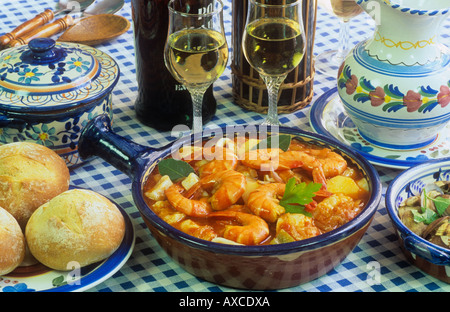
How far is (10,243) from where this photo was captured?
144cm

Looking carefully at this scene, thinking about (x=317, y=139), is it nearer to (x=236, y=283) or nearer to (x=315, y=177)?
(x=315, y=177)

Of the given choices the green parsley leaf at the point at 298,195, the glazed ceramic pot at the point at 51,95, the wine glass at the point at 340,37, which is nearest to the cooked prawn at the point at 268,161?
the green parsley leaf at the point at 298,195

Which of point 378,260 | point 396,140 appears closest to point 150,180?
point 378,260

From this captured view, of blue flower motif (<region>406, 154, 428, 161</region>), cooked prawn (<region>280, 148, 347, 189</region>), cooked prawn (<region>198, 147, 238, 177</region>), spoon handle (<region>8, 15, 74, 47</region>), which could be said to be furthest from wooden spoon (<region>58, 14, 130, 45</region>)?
blue flower motif (<region>406, 154, 428, 161</region>)

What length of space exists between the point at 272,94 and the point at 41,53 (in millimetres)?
622

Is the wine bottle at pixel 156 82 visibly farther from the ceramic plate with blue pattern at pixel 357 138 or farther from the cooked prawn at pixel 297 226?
the cooked prawn at pixel 297 226

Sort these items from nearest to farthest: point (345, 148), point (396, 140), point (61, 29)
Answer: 1. point (345, 148)
2. point (396, 140)
3. point (61, 29)

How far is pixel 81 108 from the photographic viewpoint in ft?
5.96

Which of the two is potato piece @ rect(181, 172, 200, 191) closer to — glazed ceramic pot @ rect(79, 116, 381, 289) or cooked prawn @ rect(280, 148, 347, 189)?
glazed ceramic pot @ rect(79, 116, 381, 289)

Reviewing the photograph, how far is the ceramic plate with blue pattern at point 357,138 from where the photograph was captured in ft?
6.12

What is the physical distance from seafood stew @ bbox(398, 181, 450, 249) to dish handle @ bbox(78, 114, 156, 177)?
0.62 meters

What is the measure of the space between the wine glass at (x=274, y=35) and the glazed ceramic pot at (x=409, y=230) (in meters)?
0.41

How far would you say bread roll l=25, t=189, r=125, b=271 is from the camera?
1.45 m

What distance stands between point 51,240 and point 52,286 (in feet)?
0.31
